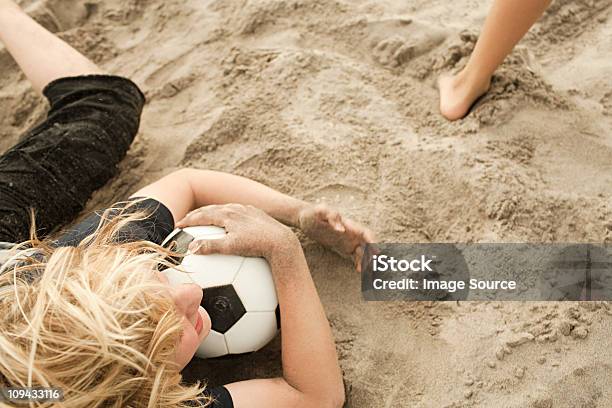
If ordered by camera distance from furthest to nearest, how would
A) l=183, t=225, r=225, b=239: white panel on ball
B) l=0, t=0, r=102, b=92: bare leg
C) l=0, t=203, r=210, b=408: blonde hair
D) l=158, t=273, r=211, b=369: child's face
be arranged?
1. l=0, t=0, r=102, b=92: bare leg
2. l=183, t=225, r=225, b=239: white panel on ball
3. l=158, t=273, r=211, b=369: child's face
4. l=0, t=203, r=210, b=408: blonde hair

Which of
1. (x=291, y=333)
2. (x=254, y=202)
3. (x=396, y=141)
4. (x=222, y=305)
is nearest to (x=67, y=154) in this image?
(x=254, y=202)

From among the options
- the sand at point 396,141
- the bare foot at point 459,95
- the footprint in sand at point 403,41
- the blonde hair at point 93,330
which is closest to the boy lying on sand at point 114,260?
the blonde hair at point 93,330

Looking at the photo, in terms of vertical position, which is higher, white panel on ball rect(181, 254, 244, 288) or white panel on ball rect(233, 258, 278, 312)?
white panel on ball rect(181, 254, 244, 288)

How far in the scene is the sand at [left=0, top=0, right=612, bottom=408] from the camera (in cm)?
177

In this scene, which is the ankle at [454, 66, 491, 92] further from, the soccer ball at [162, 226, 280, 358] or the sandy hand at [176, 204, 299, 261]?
the soccer ball at [162, 226, 280, 358]

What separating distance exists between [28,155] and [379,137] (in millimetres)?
1285

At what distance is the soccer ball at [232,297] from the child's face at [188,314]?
101 millimetres

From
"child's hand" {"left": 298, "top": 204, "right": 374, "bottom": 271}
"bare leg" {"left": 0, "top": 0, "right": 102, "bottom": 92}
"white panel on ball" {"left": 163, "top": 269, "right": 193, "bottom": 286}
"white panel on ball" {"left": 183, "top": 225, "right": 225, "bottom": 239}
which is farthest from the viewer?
"bare leg" {"left": 0, "top": 0, "right": 102, "bottom": 92}

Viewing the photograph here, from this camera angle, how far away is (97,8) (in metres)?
3.09

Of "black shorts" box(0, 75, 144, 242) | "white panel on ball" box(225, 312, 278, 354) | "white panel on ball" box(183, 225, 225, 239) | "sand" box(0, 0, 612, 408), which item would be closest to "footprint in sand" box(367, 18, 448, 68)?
"sand" box(0, 0, 612, 408)

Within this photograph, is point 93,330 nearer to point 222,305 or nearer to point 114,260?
point 114,260

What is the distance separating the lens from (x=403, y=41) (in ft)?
8.43

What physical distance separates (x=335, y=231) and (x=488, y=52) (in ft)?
2.78

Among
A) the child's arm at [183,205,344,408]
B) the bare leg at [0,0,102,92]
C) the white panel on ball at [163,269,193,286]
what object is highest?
the bare leg at [0,0,102,92]
